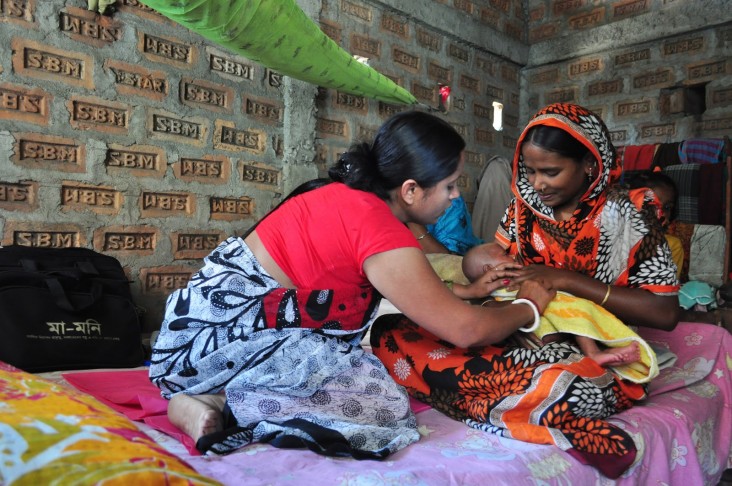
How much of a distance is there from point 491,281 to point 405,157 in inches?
21.1

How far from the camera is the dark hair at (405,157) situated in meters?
1.56

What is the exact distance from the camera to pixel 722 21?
407 centimetres

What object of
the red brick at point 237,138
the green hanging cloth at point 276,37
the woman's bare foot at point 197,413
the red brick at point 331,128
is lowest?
the woman's bare foot at point 197,413

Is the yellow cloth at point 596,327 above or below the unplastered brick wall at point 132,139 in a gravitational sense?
below

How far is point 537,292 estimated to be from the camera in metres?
1.71

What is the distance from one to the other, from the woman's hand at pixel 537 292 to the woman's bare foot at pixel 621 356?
7.9 inches

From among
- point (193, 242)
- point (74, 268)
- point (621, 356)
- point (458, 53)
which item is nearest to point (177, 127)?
point (193, 242)

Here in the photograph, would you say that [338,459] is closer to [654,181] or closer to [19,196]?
[19,196]

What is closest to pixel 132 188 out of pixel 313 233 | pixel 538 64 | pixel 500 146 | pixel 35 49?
pixel 35 49

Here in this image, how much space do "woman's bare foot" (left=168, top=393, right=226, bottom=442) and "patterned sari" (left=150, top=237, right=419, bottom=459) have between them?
0.14ft

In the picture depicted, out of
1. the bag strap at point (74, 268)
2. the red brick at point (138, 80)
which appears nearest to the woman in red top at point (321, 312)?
the bag strap at point (74, 268)

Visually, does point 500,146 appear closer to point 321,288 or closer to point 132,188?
point 132,188

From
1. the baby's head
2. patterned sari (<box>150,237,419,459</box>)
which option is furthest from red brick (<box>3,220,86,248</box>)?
the baby's head

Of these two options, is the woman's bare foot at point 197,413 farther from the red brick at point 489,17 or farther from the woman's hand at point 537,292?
the red brick at point 489,17
